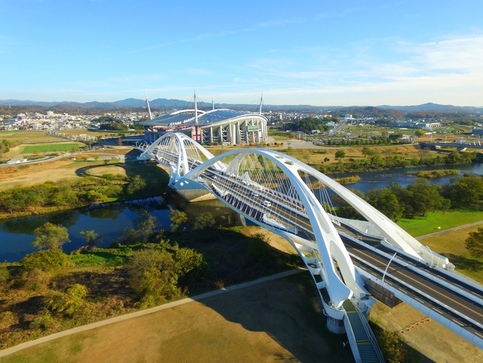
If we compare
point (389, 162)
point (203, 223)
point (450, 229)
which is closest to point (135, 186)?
point (203, 223)

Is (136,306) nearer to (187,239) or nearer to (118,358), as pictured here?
(118,358)

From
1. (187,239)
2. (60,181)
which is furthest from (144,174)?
(187,239)

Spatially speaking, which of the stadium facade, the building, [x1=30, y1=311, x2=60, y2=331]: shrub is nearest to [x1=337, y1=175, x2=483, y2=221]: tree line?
[x1=30, y1=311, x2=60, y2=331]: shrub

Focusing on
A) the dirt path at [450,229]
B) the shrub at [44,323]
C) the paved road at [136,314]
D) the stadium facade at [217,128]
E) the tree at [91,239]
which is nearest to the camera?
the paved road at [136,314]

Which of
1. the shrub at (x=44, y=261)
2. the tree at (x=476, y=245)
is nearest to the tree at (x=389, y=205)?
the tree at (x=476, y=245)

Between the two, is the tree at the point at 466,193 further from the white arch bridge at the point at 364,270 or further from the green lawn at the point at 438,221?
the white arch bridge at the point at 364,270

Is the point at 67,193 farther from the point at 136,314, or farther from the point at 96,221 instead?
the point at 136,314
